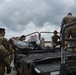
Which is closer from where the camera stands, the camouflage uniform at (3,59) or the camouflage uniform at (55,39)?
the camouflage uniform at (3,59)

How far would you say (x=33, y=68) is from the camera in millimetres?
5156

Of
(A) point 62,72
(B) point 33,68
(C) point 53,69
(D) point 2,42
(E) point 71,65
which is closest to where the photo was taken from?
(A) point 62,72

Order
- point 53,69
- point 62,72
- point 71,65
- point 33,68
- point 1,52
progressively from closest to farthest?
point 62,72
point 71,65
point 53,69
point 33,68
point 1,52

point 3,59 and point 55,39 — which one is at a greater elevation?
point 55,39

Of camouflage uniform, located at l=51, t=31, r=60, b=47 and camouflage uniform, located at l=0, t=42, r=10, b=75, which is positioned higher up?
camouflage uniform, located at l=51, t=31, r=60, b=47

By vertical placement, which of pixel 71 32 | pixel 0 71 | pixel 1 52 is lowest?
pixel 0 71

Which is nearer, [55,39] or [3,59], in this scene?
[3,59]

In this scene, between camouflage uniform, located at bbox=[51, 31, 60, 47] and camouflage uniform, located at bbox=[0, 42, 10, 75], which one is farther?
camouflage uniform, located at bbox=[51, 31, 60, 47]

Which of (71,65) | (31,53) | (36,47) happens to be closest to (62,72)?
(71,65)

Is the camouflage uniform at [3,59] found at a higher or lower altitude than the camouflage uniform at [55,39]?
lower

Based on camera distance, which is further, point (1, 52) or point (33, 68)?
point (1, 52)

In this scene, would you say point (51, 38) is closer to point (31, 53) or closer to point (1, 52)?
point (31, 53)

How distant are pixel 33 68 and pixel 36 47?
13.0 ft

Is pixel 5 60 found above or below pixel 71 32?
below
